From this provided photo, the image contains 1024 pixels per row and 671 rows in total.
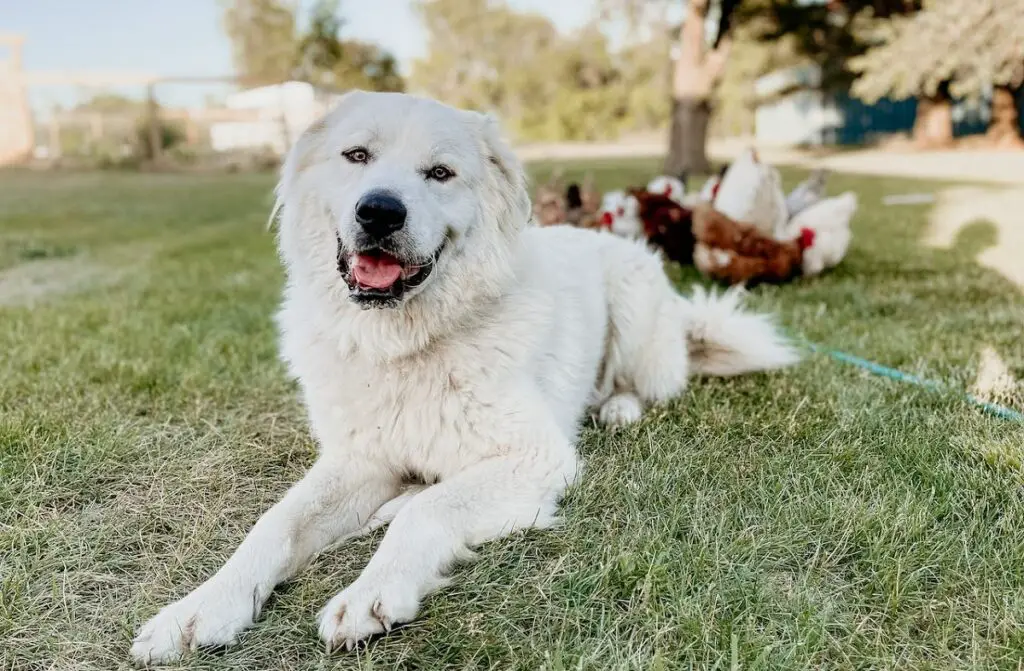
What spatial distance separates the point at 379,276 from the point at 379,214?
0.71 ft

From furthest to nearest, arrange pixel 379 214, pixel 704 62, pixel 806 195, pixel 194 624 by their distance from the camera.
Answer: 1. pixel 704 62
2. pixel 806 195
3. pixel 379 214
4. pixel 194 624

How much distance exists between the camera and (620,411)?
3.17 m

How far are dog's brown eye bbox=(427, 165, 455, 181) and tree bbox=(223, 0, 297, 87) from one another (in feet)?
81.7

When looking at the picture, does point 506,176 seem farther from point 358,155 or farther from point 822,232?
point 822,232

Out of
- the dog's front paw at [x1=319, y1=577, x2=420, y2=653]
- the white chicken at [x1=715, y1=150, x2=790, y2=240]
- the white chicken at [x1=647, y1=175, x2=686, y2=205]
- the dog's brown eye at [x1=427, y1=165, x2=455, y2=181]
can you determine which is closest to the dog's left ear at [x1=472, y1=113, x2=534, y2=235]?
the dog's brown eye at [x1=427, y1=165, x2=455, y2=181]

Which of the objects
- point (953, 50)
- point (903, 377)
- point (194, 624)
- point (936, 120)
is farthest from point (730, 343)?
point (936, 120)

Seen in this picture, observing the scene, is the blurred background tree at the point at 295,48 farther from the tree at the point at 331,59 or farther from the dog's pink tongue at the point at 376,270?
the dog's pink tongue at the point at 376,270

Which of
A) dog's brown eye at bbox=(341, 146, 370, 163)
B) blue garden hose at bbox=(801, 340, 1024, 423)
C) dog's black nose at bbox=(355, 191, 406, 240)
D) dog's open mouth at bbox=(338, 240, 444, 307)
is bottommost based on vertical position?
blue garden hose at bbox=(801, 340, 1024, 423)

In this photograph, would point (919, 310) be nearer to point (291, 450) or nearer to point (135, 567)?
point (291, 450)

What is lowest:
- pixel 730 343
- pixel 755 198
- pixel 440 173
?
pixel 730 343

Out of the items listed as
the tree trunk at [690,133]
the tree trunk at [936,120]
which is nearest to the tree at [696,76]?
the tree trunk at [690,133]

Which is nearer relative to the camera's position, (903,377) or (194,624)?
(194,624)

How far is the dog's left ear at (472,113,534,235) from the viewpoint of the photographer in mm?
2664

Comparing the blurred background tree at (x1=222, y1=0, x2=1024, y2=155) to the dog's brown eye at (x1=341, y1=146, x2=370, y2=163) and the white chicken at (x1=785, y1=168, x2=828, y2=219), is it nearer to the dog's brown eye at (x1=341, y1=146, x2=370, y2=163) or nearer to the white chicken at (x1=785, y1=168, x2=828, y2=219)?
the dog's brown eye at (x1=341, y1=146, x2=370, y2=163)
